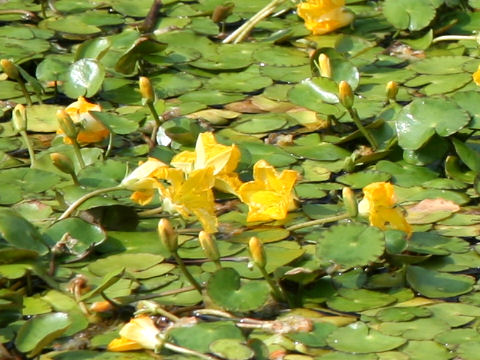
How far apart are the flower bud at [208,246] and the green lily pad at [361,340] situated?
0.24 m

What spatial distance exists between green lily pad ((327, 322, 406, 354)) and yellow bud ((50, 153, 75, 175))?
2.18 ft

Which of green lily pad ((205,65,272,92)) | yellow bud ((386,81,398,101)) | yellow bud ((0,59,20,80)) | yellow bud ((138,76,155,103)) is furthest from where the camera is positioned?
green lily pad ((205,65,272,92))

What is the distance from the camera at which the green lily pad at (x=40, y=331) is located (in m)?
2.03

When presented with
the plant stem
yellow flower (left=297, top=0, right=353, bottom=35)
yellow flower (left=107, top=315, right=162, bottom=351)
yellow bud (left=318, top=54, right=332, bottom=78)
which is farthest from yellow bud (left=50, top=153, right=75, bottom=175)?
yellow flower (left=297, top=0, right=353, bottom=35)

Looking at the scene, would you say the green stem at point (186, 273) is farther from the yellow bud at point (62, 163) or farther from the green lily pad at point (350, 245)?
the yellow bud at point (62, 163)

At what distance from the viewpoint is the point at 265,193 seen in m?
2.49

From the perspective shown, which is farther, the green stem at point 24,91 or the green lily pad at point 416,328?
the green stem at point 24,91

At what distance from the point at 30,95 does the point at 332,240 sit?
1162mm

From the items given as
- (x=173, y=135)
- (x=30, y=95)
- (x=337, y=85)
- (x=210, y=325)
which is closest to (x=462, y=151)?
(x=337, y=85)

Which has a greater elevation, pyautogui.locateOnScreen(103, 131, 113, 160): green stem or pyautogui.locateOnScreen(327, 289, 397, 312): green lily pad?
pyautogui.locateOnScreen(327, 289, 397, 312): green lily pad

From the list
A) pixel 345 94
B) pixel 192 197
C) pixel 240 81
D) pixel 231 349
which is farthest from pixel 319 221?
pixel 240 81

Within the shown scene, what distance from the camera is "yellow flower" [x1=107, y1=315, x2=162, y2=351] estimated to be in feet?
6.73

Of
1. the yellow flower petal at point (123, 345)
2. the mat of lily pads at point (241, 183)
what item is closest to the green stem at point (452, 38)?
the mat of lily pads at point (241, 183)

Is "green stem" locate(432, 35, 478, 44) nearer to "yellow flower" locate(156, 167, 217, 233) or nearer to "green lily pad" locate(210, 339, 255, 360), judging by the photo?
"yellow flower" locate(156, 167, 217, 233)
